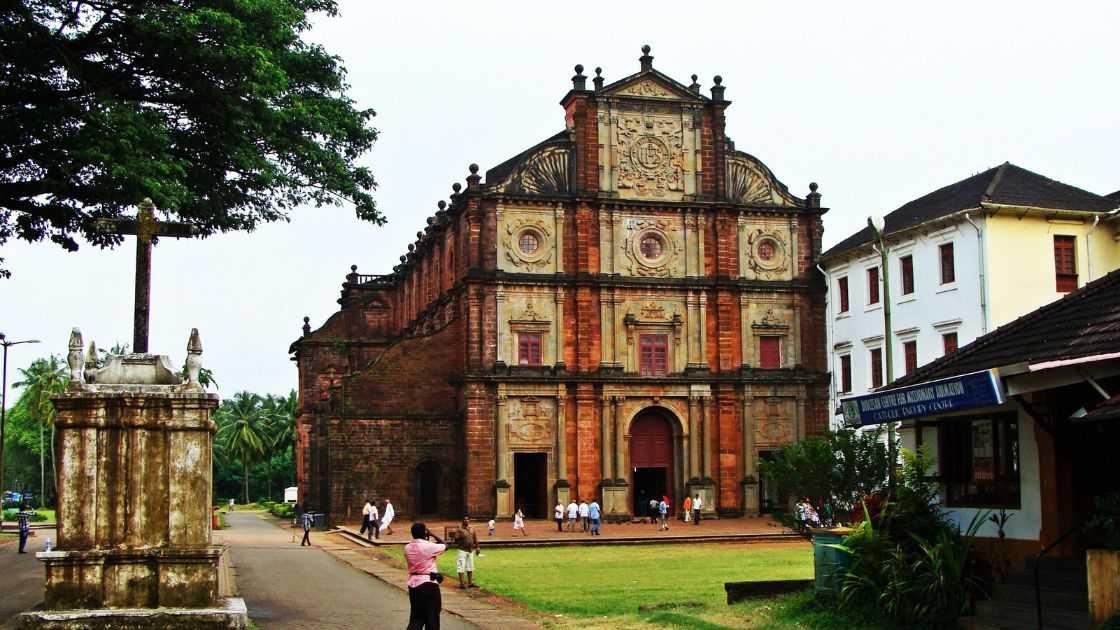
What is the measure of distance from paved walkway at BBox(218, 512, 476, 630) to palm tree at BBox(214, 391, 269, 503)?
57851 millimetres

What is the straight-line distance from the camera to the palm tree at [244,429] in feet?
311

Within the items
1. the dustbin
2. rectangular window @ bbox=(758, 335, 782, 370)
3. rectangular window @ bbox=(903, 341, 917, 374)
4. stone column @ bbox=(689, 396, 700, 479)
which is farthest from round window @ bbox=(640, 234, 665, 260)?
the dustbin

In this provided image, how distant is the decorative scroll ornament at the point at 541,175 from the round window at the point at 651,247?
3.77m

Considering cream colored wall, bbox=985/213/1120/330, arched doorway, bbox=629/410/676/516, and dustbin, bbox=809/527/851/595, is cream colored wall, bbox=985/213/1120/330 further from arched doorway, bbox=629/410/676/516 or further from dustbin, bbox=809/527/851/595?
dustbin, bbox=809/527/851/595

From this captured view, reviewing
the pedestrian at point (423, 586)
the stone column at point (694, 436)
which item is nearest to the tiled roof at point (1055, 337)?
the pedestrian at point (423, 586)

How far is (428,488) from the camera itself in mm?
49406

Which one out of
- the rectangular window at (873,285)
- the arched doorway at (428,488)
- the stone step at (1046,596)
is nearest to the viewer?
the stone step at (1046,596)

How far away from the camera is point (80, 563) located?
14.5 m

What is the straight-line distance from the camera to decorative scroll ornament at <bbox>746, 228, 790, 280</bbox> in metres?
51.2

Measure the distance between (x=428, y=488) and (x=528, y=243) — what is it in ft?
34.7

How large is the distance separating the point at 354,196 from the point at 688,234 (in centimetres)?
2635

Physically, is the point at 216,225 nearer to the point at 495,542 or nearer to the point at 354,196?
the point at 354,196

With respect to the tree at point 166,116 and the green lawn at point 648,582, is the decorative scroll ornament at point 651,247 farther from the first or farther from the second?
the tree at point 166,116

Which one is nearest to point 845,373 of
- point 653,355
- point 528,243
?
point 653,355
